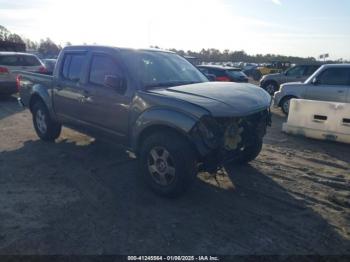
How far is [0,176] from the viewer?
4961 mm

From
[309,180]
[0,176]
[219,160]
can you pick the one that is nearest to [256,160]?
[309,180]

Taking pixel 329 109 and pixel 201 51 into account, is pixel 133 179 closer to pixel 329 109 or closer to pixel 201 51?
pixel 329 109

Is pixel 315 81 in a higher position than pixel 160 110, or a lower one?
higher

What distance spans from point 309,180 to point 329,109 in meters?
3.15

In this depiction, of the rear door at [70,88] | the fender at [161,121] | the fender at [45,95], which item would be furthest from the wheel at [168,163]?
the fender at [45,95]

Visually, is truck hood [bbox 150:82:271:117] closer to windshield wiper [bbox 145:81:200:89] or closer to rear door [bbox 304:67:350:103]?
windshield wiper [bbox 145:81:200:89]

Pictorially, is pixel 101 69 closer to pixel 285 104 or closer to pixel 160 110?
pixel 160 110

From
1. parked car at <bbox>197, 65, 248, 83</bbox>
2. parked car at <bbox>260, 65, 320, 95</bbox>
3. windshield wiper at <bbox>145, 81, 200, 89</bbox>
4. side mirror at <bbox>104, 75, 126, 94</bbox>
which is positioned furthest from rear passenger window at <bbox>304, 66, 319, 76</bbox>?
side mirror at <bbox>104, 75, 126, 94</bbox>

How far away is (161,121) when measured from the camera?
404cm

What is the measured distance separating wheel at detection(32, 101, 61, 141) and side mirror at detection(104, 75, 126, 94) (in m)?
2.63

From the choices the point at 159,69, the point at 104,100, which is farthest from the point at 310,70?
the point at 104,100

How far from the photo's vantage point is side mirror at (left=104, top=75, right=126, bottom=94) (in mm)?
4480

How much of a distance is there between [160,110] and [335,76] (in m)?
6.98

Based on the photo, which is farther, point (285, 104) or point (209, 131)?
point (285, 104)
